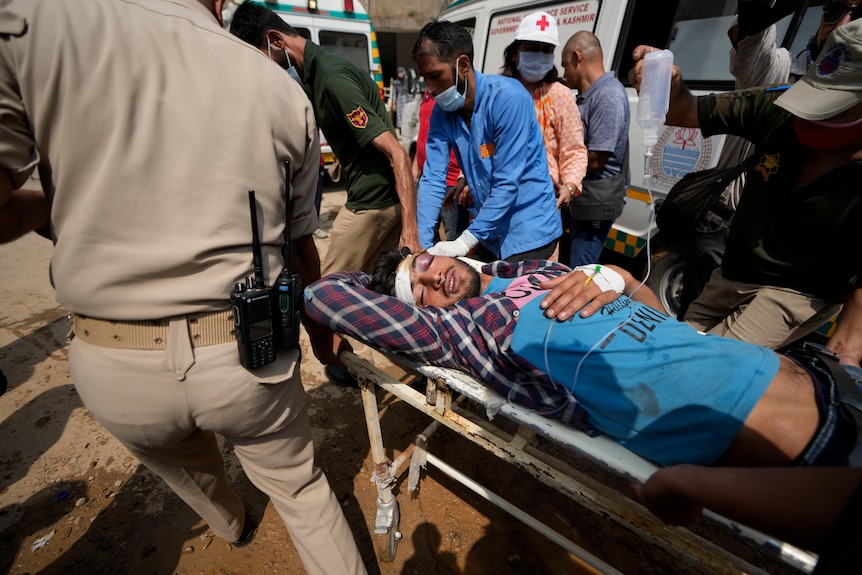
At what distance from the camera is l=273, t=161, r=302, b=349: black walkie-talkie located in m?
1.17

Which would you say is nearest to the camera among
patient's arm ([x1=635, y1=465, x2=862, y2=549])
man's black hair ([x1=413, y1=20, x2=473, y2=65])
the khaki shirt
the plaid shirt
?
patient's arm ([x1=635, y1=465, x2=862, y2=549])

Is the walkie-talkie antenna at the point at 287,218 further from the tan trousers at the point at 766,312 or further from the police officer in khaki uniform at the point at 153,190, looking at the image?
the tan trousers at the point at 766,312

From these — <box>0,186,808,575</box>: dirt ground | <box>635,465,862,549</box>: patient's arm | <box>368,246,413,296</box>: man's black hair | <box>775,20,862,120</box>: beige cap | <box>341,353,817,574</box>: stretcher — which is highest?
<box>775,20,862,120</box>: beige cap

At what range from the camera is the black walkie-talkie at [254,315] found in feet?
3.45

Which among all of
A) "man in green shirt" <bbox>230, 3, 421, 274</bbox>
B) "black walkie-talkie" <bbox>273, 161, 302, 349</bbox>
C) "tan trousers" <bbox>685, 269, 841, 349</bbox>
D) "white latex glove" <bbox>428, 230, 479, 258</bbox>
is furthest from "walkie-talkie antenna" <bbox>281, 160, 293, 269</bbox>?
"tan trousers" <bbox>685, 269, 841, 349</bbox>

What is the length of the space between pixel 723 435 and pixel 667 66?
163cm

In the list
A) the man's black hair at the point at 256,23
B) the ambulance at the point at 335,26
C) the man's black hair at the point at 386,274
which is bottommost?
the man's black hair at the point at 386,274

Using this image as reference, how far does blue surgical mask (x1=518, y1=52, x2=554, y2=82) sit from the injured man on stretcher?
1.79 metres

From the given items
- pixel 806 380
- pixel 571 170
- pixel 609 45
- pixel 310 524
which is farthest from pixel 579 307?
pixel 609 45

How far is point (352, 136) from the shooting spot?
253 cm

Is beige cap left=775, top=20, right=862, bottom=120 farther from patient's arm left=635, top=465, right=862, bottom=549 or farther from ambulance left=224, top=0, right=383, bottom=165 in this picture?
ambulance left=224, top=0, right=383, bottom=165

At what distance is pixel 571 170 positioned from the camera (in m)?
2.56

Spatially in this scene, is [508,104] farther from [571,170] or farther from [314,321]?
[314,321]

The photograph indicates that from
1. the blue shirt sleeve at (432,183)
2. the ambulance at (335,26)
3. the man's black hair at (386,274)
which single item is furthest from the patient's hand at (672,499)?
the ambulance at (335,26)
